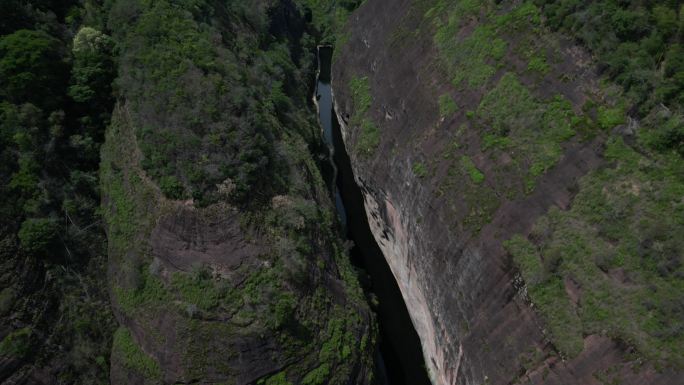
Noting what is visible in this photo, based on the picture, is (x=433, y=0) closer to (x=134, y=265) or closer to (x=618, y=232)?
(x=618, y=232)

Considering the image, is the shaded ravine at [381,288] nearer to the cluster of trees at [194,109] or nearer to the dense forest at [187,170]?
the dense forest at [187,170]

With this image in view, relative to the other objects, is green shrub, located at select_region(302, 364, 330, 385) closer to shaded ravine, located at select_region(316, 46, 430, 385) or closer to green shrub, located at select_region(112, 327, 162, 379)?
shaded ravine, located at select_region(316, 46, 430, 385)

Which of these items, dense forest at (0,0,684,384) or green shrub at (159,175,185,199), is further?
green shrub at (159,175,185,199)

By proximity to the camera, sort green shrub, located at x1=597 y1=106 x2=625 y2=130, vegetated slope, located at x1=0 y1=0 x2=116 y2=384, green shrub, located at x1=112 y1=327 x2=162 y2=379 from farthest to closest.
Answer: green shrub, located at x1=112 y1=327 x2=162 y2=379
vegetated slope, located at x1=0 y1=0 x2=116 y2=384
green shrub, located at x1=597 y1=106 x2=625 y2=130

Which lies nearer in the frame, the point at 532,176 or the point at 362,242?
the point at 532,176

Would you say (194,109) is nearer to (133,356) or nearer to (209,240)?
(209,240)

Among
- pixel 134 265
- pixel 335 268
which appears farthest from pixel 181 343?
pixel 335 268

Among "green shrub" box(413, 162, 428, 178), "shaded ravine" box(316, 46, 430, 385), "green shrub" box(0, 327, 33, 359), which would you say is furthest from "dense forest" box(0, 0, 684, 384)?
"shaded ravine" box(316, 46, 430, 385)
